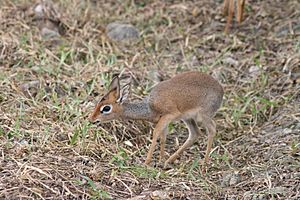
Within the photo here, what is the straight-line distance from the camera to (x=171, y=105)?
591cm

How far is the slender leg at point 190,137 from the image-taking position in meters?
5.91

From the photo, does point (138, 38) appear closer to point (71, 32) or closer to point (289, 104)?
point (71, 32)

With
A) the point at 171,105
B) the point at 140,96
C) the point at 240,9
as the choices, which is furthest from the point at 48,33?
the point at 171,105

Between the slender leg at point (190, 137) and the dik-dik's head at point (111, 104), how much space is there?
1.74 feet

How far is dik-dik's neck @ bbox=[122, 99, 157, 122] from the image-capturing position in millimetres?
5969

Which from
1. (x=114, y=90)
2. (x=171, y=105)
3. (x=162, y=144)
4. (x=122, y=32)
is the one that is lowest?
(x=122, y=32)

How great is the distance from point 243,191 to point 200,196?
342 mm

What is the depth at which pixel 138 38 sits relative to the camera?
8.12m

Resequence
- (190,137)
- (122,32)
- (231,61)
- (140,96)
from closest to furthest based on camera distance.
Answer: (190,137) → (140,96) → (231,61) → (122,32)

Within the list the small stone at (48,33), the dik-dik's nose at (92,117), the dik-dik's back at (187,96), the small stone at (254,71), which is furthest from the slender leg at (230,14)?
the dik-dik's nose at (92,117)

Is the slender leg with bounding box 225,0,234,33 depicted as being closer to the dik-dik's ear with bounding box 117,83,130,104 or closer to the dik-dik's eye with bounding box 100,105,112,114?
the dik-dik's ear with bounding box 117,83,130,104

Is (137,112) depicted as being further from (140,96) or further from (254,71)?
(254,71)

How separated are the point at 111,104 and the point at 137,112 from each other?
0.23 metres

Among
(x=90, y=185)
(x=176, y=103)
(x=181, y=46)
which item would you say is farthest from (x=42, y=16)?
(x=90, y=185)
